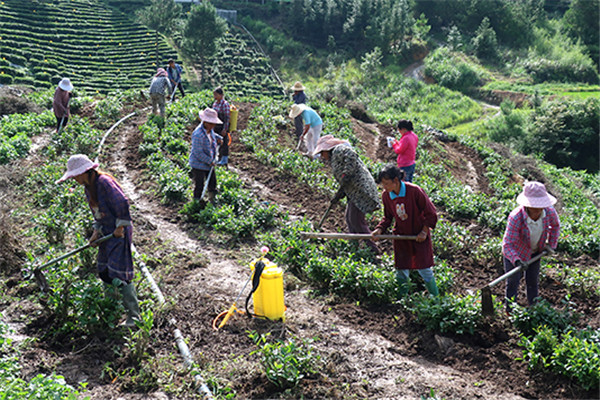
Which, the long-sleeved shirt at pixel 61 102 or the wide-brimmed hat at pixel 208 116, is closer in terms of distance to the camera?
the wide-brimmed hat at pixel 208 116

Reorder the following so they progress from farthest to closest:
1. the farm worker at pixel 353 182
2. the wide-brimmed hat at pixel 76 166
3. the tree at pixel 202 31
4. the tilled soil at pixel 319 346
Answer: the tree at pixel 202 31
the farm worker at pixel 353 182
the wide-brimmed hat at pixel 76 166
the tilled soil at pixel 319 346

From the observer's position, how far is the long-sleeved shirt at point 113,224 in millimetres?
5180

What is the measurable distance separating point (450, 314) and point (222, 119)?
6.42m

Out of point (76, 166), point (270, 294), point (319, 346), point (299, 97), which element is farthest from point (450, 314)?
point (299, 97)

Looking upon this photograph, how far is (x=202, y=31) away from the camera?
33.0m

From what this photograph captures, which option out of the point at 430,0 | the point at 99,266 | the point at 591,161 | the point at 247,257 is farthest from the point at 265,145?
the point at 430,0

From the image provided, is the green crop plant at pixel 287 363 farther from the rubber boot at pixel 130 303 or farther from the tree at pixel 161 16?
the tree at pixel 161 16

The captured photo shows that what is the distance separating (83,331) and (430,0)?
4816cm

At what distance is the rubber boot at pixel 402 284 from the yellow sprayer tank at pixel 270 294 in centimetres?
143

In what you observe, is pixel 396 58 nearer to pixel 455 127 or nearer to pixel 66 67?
pixel 455 127

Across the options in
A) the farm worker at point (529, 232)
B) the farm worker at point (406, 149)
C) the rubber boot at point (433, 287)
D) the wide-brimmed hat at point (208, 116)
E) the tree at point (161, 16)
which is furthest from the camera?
the tree at point (161, 16)

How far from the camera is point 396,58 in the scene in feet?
129

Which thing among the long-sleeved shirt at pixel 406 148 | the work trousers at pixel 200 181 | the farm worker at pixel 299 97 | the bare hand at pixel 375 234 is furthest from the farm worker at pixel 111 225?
the farm worker at pixel 299 97

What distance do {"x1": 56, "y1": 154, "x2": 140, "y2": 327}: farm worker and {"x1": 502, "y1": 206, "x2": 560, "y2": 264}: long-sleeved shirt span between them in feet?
12.8
